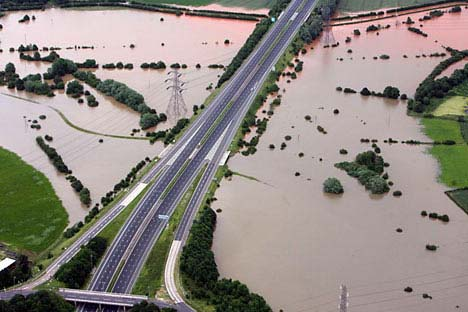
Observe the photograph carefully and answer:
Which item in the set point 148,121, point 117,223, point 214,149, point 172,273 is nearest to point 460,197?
point 214,149

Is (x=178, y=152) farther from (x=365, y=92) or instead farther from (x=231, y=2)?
(x=231, y=2)

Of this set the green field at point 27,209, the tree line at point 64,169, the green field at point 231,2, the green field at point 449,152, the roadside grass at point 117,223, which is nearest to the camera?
the roadside grass at point 117,223

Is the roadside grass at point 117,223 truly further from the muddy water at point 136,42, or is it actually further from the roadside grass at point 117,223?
the muddy water at point 136,42

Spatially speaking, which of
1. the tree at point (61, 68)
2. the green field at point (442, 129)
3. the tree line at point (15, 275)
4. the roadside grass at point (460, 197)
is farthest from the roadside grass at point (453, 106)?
the tree line at point (15, 275)

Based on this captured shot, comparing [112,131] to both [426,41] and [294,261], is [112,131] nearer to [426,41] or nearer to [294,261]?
[294,261]

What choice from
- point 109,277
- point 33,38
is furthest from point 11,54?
point 109,277

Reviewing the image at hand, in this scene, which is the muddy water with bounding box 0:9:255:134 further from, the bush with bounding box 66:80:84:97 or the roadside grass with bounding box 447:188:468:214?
the roadside grass with bounding box 447:188:468:214
